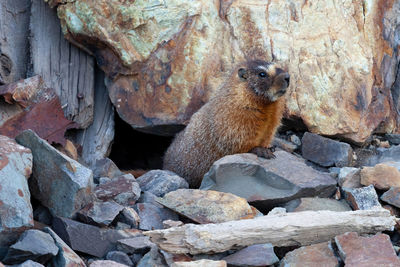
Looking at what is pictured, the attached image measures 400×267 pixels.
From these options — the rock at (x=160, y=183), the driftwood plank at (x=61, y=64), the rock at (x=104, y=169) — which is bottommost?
the rock at (x=104, y=169)

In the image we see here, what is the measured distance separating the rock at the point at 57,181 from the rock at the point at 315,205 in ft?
5.98

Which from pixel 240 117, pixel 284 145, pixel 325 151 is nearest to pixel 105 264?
pixel 240 117

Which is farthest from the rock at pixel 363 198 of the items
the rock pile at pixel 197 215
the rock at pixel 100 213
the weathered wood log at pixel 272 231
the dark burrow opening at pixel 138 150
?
the dark burrow opening at pixel 138 150

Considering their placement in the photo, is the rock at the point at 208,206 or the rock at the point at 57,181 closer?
the rock at the point at 57,181

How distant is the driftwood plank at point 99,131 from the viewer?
6852 millimetres

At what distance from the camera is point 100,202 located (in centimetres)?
428

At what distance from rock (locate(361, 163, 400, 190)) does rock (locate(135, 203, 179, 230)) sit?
1.86m

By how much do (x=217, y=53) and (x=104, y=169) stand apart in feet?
7.06

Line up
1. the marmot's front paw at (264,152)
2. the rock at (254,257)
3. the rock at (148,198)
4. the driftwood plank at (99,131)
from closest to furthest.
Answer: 1. the rock at (254,257)
2. the rock at (148,198)
3. the marmot's front paw at (264,152)
4. the driftwood plank at (99,131)

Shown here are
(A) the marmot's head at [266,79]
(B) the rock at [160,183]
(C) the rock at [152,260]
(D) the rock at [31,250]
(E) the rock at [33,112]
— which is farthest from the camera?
(E) the rock at [33,112]

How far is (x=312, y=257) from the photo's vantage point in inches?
134

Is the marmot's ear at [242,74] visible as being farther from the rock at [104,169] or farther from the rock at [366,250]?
the rock at [366,250]

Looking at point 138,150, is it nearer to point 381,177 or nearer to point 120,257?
point 381,177

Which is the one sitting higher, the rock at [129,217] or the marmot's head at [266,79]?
the marmot's head at [266,79]
